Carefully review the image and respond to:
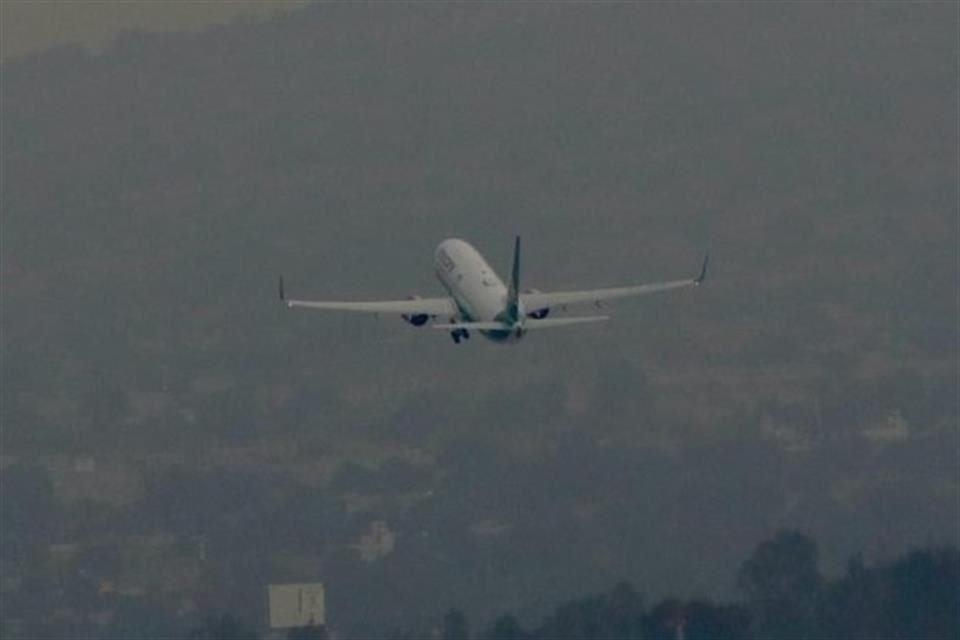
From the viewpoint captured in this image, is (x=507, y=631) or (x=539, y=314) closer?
(x=507, y=631)

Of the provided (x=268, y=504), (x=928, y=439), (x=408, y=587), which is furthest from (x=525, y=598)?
(x=928, y=439)

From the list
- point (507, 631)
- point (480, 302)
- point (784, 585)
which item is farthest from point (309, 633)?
A: point (480, 302)

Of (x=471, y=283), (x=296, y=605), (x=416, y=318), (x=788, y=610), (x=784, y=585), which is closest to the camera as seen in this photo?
(x=788, y=610)

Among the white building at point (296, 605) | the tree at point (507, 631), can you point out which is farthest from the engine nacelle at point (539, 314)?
the tree at point (507, 631)

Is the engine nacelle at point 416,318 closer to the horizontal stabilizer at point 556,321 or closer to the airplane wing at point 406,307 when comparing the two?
the airplane wing at point 406,307

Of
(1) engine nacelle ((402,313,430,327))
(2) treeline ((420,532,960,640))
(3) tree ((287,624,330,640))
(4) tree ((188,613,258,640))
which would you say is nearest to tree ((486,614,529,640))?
(2) treeline ((420,532,960,640))

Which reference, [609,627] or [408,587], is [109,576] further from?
[609,627]

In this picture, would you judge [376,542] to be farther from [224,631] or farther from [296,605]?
[224,631]
